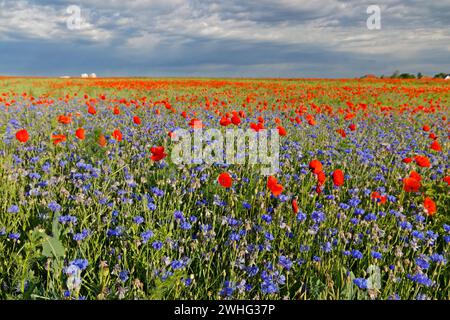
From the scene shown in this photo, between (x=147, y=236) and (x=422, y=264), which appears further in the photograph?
(x=147, y=236)

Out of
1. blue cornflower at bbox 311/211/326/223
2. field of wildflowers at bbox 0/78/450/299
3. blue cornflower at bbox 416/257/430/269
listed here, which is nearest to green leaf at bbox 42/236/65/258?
field of wildflowers at bbox 0/78/450/299

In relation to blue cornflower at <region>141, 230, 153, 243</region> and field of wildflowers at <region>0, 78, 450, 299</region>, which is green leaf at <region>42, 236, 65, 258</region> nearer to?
field of wildflowers at <region>0, 78, 450, 299</region>

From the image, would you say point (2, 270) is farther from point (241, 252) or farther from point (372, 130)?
point (372, 130)

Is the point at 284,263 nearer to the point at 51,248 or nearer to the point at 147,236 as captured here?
the point at 147,236

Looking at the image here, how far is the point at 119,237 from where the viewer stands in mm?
2844

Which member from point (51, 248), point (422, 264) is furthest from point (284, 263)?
point (51, 248)

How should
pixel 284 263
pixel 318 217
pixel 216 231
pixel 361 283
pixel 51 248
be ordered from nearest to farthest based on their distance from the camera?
pixel 361 283, pixel 51 248, pixel 284 263, pixel 318 217, pixel 216 231

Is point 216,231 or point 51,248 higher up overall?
point 51,248

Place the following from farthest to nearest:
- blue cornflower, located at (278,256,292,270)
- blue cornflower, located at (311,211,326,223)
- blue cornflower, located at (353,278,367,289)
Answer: blue cornflower, located at (311,211,326,223) < blue cornflower, located at (278,256,292,270) < blue cornflower, located at (353,278,367,289)
